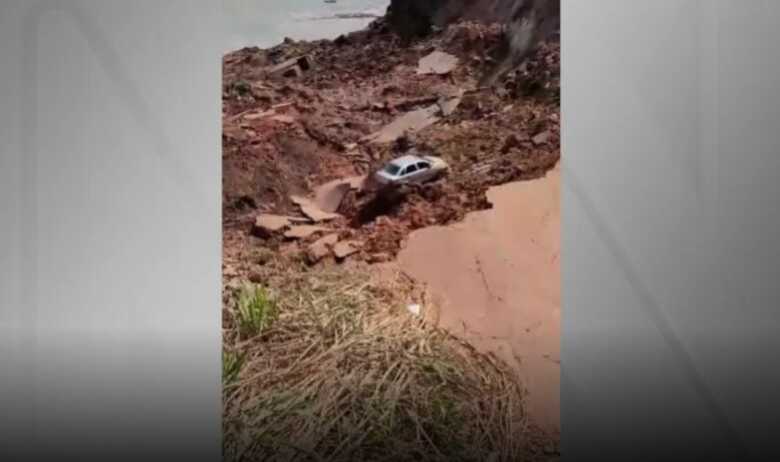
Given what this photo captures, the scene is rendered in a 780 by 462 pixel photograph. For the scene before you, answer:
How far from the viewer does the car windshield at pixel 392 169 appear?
2.36m

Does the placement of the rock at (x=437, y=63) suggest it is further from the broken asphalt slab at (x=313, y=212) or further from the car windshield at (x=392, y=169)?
the broken asphalt slab at (x=313, y=212)

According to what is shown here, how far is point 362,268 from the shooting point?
93.2 inches

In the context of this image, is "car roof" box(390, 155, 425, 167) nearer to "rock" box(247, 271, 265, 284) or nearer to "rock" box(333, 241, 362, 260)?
"rock" box(333, 241, 362, 260)

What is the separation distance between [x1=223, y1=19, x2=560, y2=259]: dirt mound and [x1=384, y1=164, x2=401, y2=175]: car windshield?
32 millimetres

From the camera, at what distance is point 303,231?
2.38 metres

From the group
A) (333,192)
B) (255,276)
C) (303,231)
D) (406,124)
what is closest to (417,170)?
(406,124)

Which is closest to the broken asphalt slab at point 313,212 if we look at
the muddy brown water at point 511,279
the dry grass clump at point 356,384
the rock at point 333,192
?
the rock at point 333,192

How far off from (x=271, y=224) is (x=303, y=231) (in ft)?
0.31

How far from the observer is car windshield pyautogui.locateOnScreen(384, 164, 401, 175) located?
2.36 meters

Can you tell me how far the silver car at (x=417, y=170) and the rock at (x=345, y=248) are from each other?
20cm
